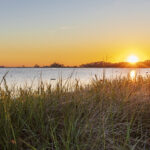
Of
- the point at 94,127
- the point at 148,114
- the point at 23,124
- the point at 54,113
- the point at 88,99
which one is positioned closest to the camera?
the point at 23,124

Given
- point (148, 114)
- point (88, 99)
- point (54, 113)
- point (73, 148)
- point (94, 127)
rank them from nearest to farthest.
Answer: point (73, 148)
point (94, 127)
point (54, 113)
point (148, 114)
point (88, 99)

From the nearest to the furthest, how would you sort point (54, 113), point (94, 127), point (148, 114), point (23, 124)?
point (23, 124)
point (94, 127)
point (54, 113)
point (148, 114)

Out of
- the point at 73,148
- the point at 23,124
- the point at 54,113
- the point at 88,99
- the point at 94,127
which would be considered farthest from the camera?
the point at 88,99

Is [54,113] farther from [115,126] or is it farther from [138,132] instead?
[138,132]

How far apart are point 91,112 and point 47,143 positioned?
84 cm

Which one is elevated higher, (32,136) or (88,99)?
(88,99)

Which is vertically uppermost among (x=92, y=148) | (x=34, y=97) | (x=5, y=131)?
(x=34, y=97)

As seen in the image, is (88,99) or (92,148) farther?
(88,99)

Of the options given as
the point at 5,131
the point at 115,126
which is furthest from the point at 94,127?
the point at 5,131

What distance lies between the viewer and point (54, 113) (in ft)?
8.74

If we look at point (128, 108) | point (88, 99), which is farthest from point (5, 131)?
point (128, 108)

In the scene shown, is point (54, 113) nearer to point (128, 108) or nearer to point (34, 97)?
point (34, 97)

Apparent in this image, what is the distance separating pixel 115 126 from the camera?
2539 mm

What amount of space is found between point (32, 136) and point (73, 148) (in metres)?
0.43
